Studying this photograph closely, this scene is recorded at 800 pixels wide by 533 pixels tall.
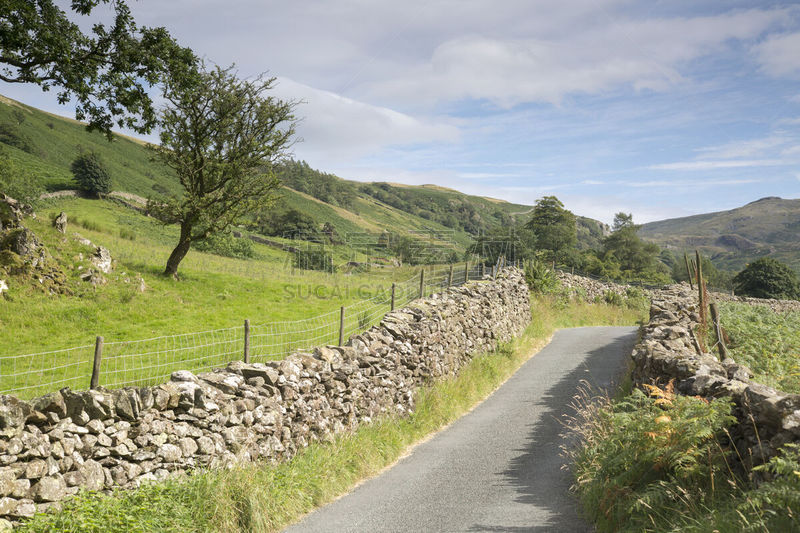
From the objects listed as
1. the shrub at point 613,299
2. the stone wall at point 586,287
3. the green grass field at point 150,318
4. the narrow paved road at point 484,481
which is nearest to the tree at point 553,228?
the stone wall at point 586,287

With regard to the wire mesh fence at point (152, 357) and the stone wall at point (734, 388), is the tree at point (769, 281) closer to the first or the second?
the wire mesh fence at point (152, 357)

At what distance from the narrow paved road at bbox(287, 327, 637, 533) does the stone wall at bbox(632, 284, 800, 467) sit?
2.31 meters

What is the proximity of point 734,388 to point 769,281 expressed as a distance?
228ft

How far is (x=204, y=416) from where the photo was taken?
7.38 m

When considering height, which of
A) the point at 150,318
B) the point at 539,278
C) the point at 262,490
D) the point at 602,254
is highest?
the point at 602,254

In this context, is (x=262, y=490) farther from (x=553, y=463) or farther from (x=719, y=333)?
(x=719, y=333)

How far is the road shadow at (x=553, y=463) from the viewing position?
21.6 feet

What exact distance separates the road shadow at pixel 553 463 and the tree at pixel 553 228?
60621 mm

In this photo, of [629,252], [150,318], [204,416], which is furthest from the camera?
[629,252]

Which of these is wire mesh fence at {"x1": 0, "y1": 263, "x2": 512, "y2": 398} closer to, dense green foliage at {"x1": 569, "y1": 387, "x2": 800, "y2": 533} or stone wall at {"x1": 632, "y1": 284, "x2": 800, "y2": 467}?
dense green foliage at {"x1": 569, "y1": 387, "x2": 800, "y2": 533}

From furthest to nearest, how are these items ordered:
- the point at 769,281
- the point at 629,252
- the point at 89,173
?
the point at 629,252
the point at 89,173
the point at 769,281

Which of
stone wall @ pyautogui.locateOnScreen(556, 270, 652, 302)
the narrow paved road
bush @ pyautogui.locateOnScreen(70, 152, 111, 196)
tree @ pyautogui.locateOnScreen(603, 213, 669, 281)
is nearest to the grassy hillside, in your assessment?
bush @ pyautogui.locateOnScreen(70, 152, 111, 196)

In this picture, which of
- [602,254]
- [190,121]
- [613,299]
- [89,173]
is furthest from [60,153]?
[602,254]

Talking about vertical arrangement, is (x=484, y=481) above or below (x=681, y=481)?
below
